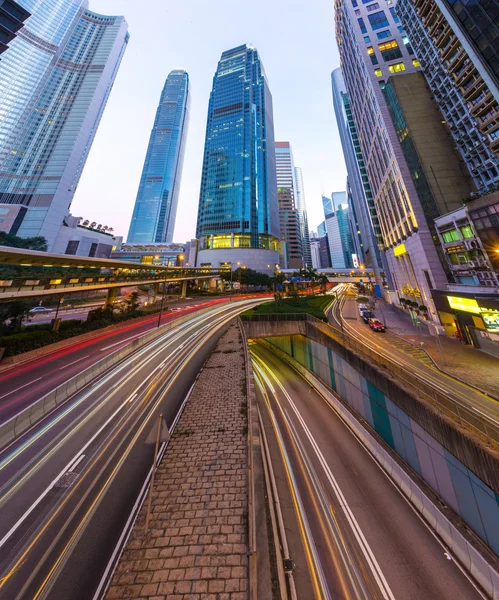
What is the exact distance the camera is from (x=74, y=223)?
90688mm

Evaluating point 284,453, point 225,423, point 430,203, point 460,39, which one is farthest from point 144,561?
point 460,39

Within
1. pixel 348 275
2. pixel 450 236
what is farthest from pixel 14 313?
pixel 348 275

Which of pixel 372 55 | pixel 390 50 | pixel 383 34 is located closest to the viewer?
pixel 390 50

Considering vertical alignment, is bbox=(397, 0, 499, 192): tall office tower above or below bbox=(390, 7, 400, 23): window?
below

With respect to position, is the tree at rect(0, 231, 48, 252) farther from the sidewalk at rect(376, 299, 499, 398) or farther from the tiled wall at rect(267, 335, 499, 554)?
the sidewalk at rect(376, 299, 499, 398)

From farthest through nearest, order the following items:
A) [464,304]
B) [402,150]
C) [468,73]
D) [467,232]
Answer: [402,150] < [468,73] < [467,232] < [464,304]

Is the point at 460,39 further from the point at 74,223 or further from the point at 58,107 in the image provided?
→ the point at 58,107

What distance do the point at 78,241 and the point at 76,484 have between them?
107477 millimetres

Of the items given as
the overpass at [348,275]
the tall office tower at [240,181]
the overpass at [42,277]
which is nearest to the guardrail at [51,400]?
the overpass at [42,277]

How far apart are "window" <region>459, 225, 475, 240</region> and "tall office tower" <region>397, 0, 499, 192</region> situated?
925cm

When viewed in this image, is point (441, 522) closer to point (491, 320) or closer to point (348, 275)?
point (491, 320)

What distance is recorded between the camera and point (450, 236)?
29797mm

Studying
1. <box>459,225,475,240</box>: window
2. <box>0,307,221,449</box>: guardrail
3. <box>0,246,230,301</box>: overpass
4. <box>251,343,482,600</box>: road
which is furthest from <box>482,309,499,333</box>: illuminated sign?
<box>0,246,230,301</box>: overpass

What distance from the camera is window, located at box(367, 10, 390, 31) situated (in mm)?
46812
